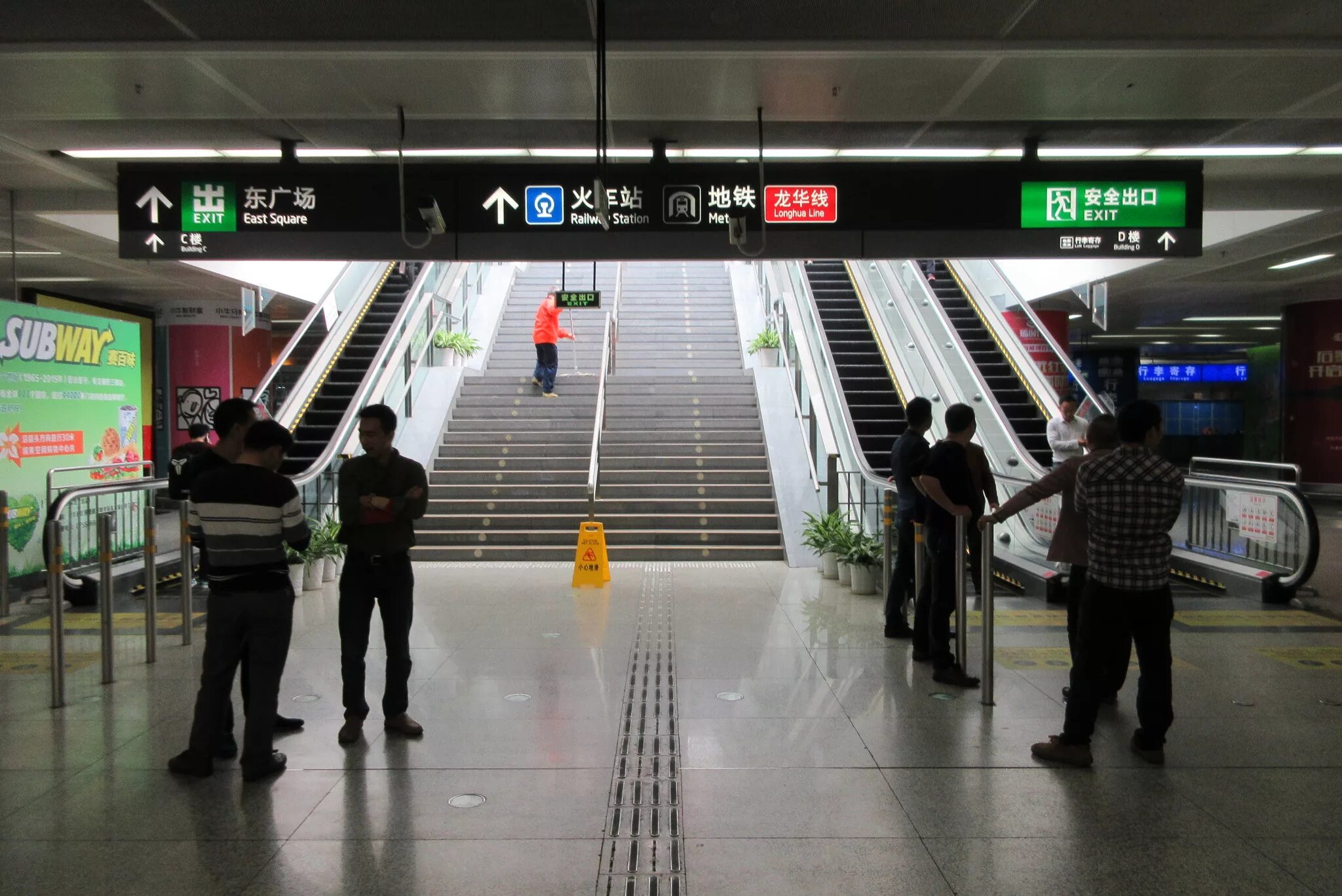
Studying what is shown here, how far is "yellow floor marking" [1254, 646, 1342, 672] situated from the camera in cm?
600

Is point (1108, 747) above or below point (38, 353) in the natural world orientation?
below

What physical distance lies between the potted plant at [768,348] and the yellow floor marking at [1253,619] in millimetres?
7952

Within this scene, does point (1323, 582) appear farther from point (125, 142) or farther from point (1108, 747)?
point (125, 142)

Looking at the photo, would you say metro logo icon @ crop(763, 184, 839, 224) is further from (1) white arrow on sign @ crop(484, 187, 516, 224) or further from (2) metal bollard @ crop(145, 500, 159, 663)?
(2) metal bollard @ crop(145, 500, 159, 663)

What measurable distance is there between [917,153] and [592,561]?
4.30 metres

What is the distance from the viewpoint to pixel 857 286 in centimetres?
1583

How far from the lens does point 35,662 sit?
246 inches

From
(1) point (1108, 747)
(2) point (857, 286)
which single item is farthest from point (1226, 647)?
(2) point (857, 286)

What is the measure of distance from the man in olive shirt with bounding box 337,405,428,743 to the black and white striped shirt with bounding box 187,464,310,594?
1.48 feet

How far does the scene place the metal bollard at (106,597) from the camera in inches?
223

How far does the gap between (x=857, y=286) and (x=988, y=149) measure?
8993 millimetres

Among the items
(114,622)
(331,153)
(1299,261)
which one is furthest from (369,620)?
(1299,261)

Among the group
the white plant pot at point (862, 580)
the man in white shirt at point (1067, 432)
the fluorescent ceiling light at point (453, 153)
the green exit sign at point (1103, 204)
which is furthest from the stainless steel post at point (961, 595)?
the man in white shirt at point (1067, 432)

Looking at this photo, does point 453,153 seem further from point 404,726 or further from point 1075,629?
point 1075,629
